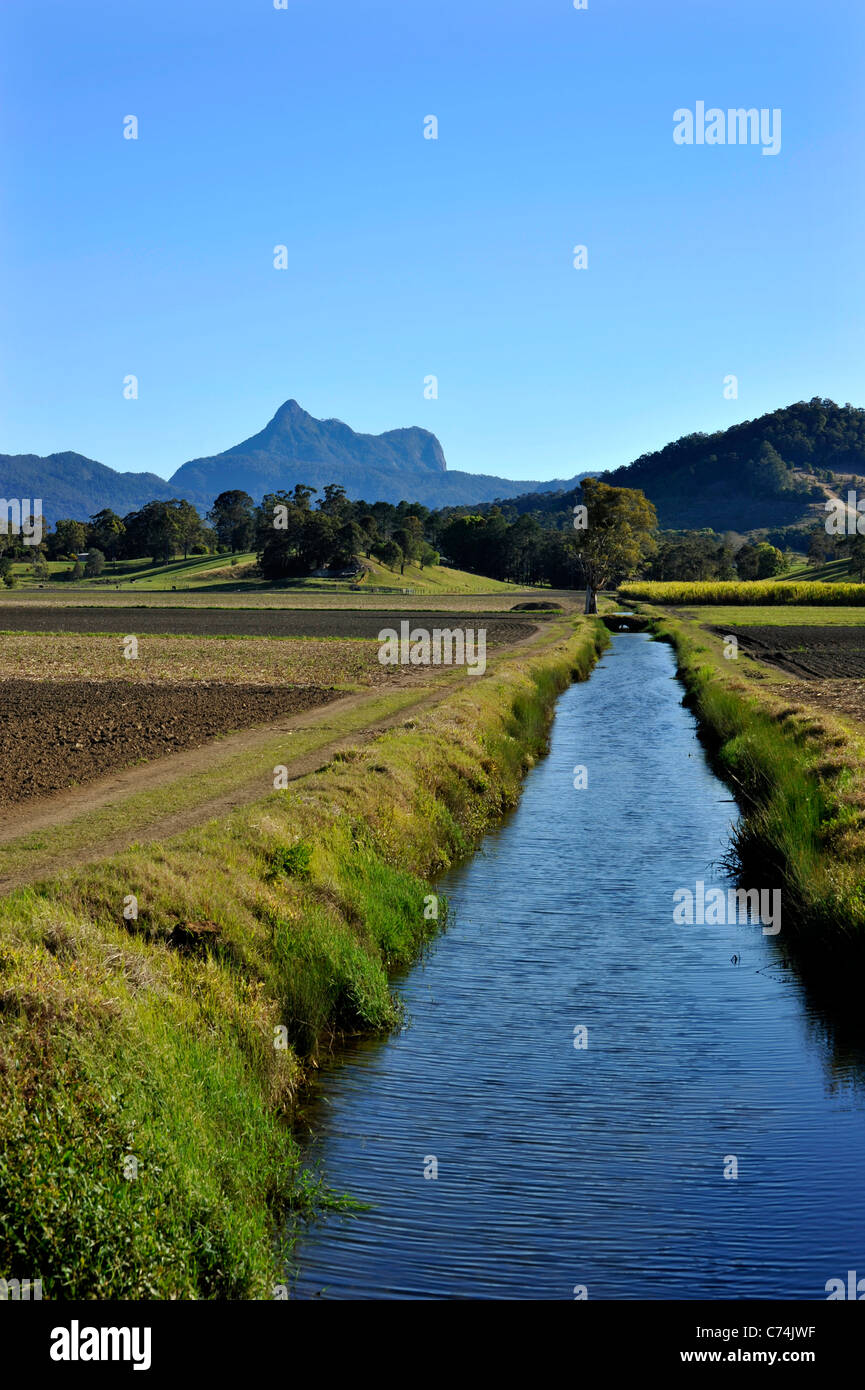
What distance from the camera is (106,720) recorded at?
116 feet

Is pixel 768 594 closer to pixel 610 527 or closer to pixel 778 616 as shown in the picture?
pixel 610 527

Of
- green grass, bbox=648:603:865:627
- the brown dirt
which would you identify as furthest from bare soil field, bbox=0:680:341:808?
green grass, bbox=648:603:865:627

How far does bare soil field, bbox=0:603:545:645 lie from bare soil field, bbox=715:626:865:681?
1569cm

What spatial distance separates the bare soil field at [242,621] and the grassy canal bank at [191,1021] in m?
59.2

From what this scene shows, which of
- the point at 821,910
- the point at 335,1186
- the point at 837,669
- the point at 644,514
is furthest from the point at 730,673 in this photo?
the point at 644,514

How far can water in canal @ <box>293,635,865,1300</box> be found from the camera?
9.02m

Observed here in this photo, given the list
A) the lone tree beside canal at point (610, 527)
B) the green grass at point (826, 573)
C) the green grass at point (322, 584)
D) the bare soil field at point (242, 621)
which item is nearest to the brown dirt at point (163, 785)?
the bare soil field at point (242, 621)

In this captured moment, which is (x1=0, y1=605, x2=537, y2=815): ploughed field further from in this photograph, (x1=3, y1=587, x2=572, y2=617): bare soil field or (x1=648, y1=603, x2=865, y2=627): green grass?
(x1=3, y1=587, x2=572, y2=617): bare soil field

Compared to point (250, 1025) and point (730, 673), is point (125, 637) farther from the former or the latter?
point (250, 1025)

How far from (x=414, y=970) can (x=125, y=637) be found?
64.7 m

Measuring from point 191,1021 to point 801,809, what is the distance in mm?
12539

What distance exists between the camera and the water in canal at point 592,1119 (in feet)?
29.6

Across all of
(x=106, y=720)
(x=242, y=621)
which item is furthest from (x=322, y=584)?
(x=106, y=720)
